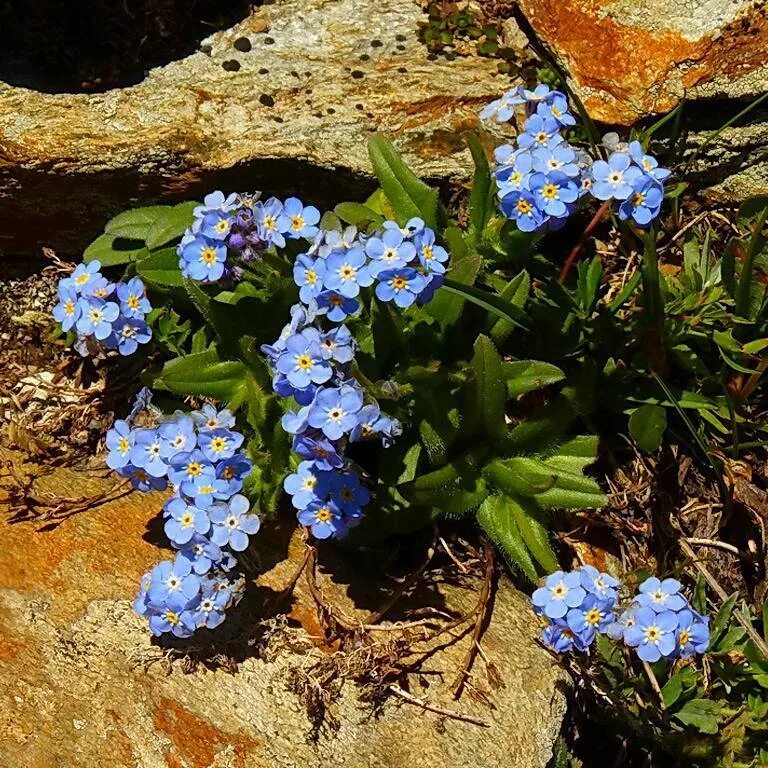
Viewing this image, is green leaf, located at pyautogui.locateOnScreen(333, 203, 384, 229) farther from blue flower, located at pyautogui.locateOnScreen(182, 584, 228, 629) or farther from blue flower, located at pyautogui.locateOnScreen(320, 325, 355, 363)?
blue flower, located at pyautogui.locateOnScreen(182, 584, 228, 629)

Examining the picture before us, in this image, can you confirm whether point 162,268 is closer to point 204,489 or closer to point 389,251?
point 204,489

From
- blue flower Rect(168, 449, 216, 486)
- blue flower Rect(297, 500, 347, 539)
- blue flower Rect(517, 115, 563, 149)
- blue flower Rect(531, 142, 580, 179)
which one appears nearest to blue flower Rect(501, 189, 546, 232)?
blue flower Rect(531, 142, 580, 179)

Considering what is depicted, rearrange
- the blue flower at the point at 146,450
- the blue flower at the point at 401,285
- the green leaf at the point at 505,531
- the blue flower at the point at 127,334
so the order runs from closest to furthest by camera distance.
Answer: the blue flower at the point at 401,285 → the blue flower at the point at 146,450 → the green leaf at the point at 505,531 → the blue flower at the point at 127,334

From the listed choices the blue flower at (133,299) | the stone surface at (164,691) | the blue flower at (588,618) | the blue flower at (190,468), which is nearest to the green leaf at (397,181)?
the blue flower at (133,299)

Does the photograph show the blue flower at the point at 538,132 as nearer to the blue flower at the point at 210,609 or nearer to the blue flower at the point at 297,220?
the blue flower at the point at 297,220

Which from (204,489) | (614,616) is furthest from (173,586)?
(614,616)

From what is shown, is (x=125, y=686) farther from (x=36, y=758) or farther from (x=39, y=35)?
(x=39, y=35)
